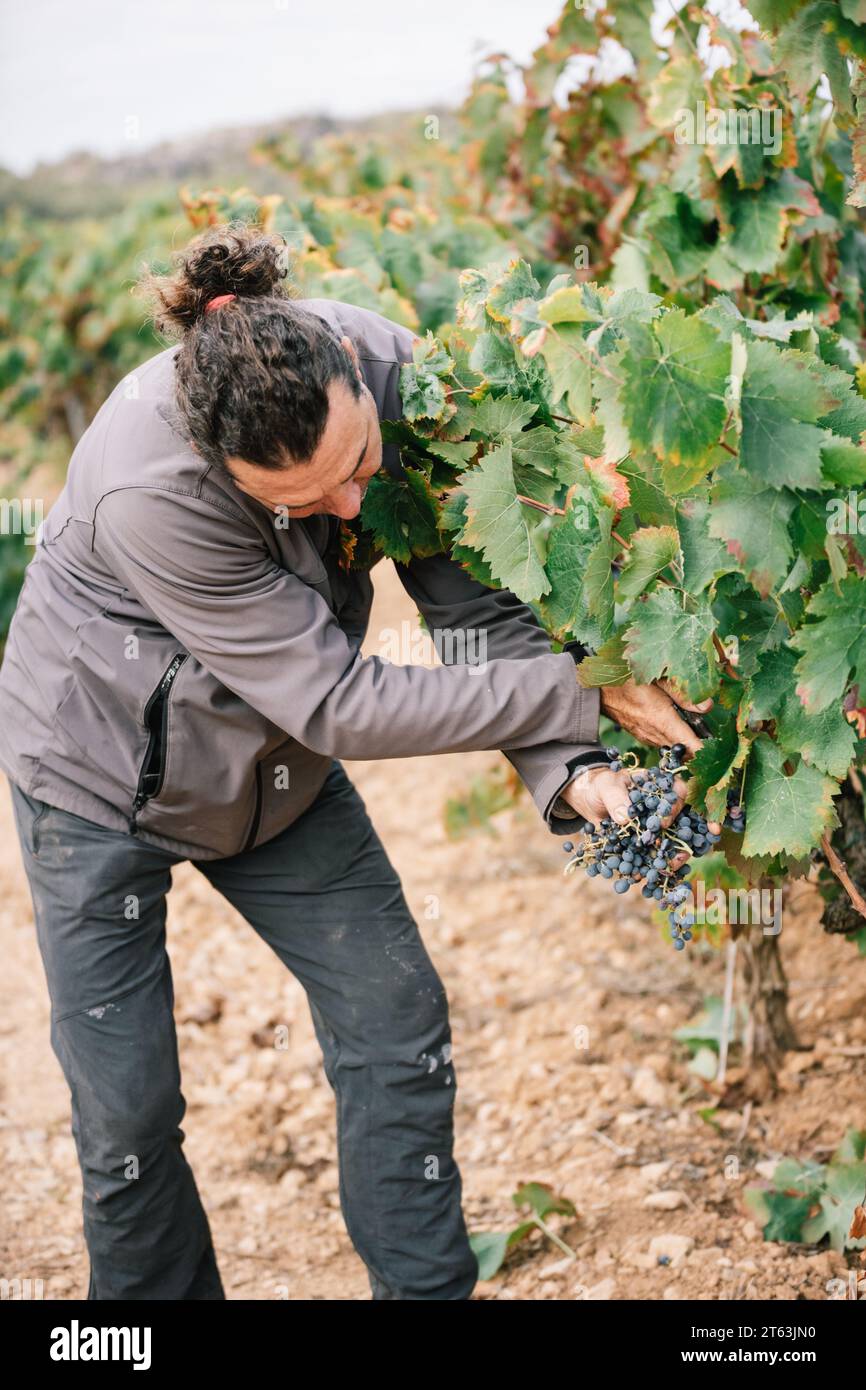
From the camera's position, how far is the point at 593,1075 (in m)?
3.79

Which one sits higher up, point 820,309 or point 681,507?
point 820,309

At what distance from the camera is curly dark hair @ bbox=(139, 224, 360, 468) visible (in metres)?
1.94

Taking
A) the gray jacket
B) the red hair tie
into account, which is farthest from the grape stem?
the red hair tie

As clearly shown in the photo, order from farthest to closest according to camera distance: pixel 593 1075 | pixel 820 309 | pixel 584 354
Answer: pixel 593 1075 < pixel 820 309 < pixel 584 354

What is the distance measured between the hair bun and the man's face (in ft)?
0.57

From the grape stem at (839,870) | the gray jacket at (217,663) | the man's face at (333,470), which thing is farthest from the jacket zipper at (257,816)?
the grape stem at (839,870)

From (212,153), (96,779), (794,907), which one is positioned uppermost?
(212,153)

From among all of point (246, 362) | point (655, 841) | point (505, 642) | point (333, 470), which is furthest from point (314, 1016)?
point (246, 362)

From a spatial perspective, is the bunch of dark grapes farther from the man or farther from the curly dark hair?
the curly dark hair
